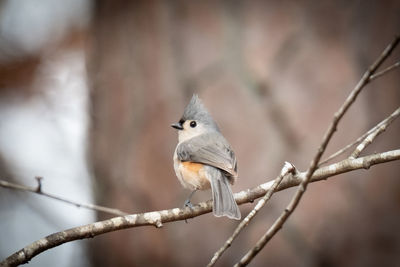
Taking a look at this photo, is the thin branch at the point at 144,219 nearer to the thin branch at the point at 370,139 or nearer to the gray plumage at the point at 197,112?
the thin branch at the point at 370,139

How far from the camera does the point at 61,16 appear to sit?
4.29 metres

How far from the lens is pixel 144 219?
206 centimetres

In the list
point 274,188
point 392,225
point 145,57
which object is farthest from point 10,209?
point 274,188

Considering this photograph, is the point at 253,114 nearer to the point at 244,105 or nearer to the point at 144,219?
the point at 244,105

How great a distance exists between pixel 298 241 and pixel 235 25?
133 cm

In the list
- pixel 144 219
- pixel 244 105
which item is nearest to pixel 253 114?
pixel 244 105

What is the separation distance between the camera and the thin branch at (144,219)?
185 centimetres

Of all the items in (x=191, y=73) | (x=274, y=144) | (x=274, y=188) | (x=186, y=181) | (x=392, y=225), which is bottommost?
(x=274, y=188)

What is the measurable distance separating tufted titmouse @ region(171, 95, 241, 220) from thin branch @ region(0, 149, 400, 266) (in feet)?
1.03

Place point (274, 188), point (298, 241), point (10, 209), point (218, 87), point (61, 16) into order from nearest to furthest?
point (274, 188) < point (298, 241) < point (218, 87) < point (61, 16) < point (10, 209)

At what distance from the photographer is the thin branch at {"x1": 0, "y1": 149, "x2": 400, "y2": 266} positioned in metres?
1.85

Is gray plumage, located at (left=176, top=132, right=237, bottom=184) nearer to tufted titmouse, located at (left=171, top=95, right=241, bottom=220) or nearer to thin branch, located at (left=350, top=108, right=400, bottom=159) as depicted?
tufted titmouse, located at (left=171, top=95, right=241, bottom=220)

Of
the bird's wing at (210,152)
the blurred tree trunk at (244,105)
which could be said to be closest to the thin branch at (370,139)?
the bird's wing at (210,152)

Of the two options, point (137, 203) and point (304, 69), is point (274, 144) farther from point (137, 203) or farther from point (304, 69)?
point (137, 203)
